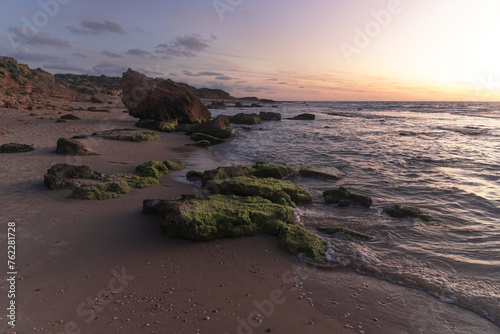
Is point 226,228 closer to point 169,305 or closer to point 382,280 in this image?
point 169,305

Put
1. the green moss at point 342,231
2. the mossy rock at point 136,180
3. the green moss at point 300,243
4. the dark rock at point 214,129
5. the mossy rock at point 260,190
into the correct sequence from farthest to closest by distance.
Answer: the dark rock at point 214,129 → the mossy rock at point 136,180 → the mossy rock at point 260,190 → the green moss at point 342,231 → the green moss at point 300,243

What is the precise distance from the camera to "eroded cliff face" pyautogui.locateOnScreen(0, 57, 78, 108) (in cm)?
2522

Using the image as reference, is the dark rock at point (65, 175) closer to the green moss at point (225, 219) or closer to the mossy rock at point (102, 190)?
the mossy rock at point (102, 190)

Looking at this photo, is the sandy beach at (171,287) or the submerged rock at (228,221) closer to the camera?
the sandy beach at (171,287)

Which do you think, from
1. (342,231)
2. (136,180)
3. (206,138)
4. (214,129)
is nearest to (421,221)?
(342,231)

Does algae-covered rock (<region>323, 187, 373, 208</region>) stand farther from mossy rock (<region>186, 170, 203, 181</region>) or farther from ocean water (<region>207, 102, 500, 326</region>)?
mossy rock (<region>186, 170, 203, 181</region>)

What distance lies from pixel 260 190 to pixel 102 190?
11.8ft

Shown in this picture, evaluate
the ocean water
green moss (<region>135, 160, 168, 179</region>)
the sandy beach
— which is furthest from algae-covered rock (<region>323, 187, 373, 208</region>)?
green moss (<region>135, 160, 168, 179</region>)

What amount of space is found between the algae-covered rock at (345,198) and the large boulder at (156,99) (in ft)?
55.5

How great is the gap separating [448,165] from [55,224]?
13.1 m

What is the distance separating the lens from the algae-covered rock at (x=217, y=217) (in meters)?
4.68

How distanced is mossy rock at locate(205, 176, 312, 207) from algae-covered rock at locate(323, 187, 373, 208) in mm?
545

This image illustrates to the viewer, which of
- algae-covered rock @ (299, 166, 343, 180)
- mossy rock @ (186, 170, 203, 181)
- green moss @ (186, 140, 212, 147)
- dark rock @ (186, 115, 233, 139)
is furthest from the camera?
dark rock @ (186, 115, 233, 139)

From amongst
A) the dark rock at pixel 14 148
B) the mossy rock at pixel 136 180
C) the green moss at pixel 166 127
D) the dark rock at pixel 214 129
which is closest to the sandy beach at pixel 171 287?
the mossy rock at pixel 136 180
